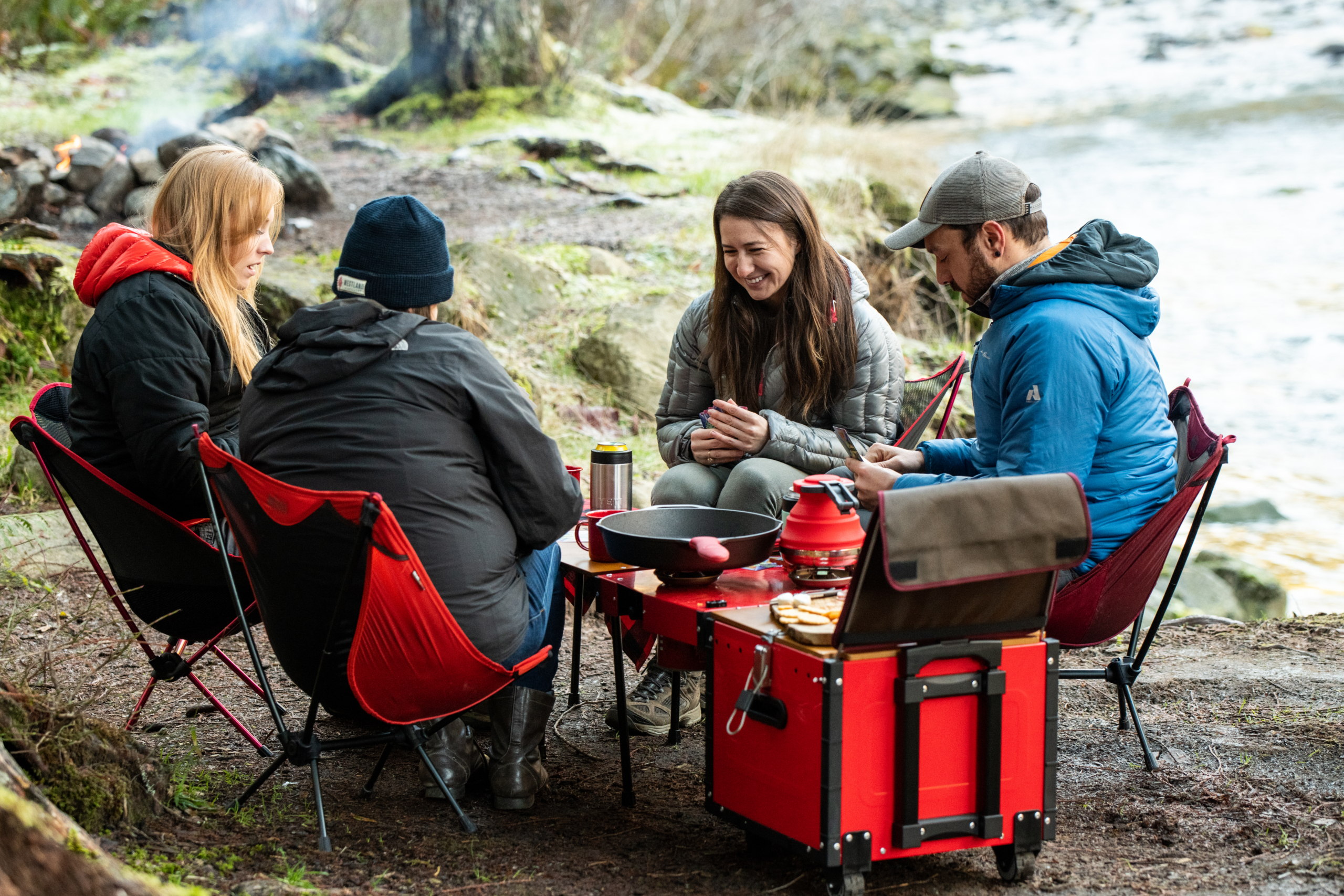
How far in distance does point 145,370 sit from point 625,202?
6.35 meters

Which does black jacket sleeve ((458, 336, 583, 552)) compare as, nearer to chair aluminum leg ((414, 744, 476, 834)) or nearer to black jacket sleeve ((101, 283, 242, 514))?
chair aluminum leg ((414, 744, 476, 834))

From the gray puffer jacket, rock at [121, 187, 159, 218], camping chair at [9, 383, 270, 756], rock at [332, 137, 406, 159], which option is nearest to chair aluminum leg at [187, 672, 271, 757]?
camping chair at [9, 383, 270, 756]

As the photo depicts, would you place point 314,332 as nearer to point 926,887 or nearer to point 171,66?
point 926,887

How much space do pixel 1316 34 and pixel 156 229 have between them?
918 inches

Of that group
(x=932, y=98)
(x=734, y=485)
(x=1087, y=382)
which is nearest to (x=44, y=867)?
(x=1087, y=382)

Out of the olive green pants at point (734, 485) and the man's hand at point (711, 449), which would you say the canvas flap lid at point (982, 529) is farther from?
the man's hand at point (711, 449)

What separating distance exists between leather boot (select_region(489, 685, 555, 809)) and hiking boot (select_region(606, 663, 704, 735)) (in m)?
0.56

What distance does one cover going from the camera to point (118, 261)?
2.99 meters

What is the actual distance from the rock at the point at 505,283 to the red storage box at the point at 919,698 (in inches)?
179

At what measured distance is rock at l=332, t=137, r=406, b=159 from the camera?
1072cm

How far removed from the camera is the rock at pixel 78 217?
7375 millimetres

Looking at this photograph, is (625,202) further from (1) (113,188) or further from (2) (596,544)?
(2) (596,544)

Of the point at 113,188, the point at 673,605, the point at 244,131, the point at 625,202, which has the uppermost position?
the point at 244,131

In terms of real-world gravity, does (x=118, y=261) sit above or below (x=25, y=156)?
below
